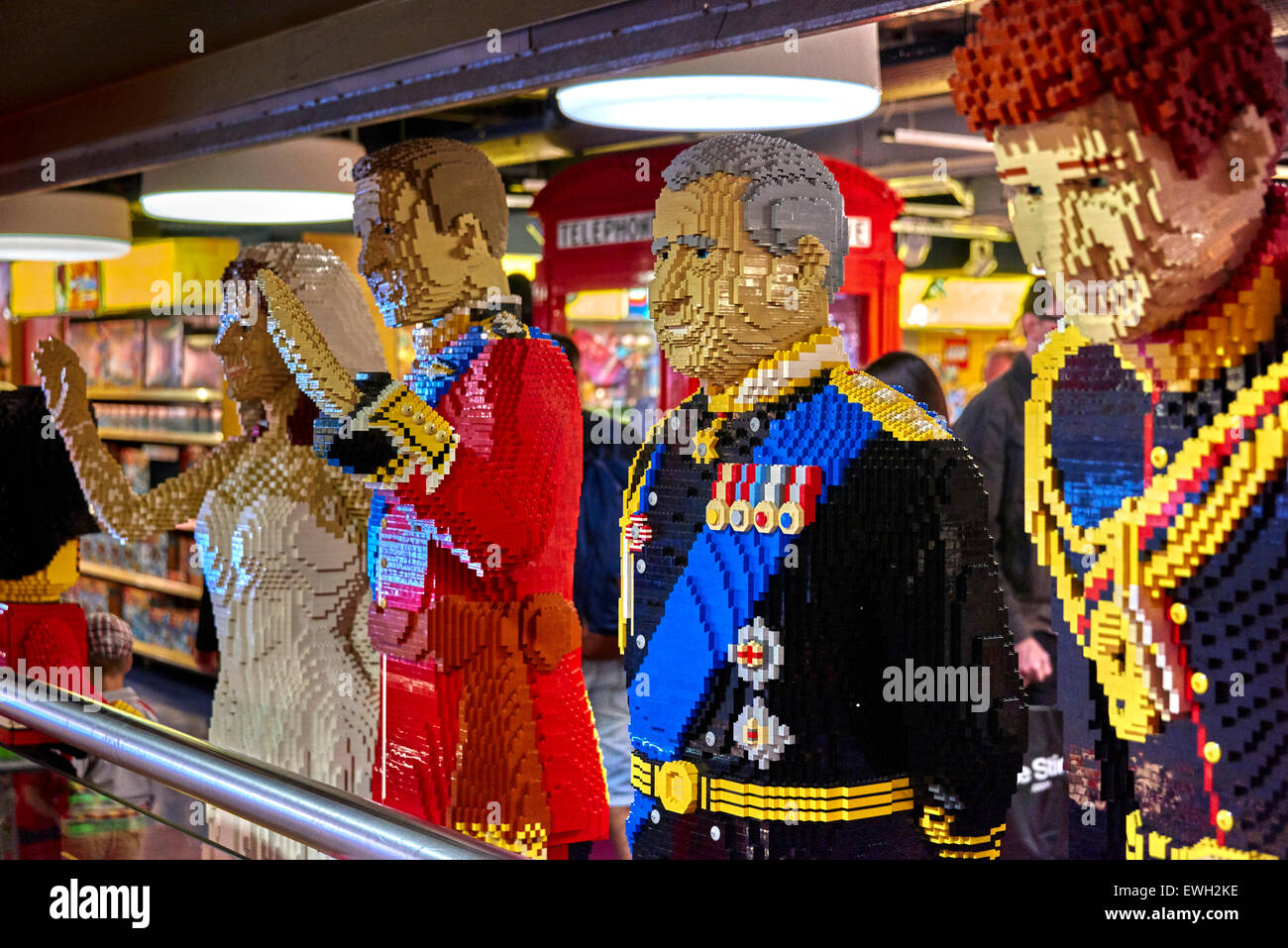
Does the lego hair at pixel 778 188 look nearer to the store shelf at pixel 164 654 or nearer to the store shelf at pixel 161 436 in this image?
the store shelf at pixel 161 436

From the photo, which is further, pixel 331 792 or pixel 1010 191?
pixel 331 792

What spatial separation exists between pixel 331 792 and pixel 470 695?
0.90m

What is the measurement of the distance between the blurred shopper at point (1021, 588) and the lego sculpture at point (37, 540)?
2.22 meters

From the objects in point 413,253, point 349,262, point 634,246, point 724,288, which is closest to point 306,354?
point 413,253

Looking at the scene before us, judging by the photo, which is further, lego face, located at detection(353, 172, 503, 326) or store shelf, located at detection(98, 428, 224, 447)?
store shelf, located at detection(98, 428, 224, 447)

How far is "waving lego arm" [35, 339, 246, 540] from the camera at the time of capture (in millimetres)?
3062

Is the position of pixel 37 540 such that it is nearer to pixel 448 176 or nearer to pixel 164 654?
pixel 448 176

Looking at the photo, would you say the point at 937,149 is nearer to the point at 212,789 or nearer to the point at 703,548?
the point at 703,548

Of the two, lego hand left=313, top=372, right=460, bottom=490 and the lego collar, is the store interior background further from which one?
the lego collar

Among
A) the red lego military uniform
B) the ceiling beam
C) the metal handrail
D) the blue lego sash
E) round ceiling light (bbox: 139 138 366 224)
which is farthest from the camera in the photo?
round ceiling light (bbox: 139 138 366 224)

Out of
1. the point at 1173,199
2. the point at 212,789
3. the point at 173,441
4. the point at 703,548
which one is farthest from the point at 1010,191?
the point at 173,441

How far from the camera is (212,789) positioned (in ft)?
5.94

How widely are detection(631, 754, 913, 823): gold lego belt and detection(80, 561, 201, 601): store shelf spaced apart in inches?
249

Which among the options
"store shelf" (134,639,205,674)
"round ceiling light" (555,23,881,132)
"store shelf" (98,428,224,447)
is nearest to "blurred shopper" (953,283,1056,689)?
"round ceiling light" (555,23,881,132)
